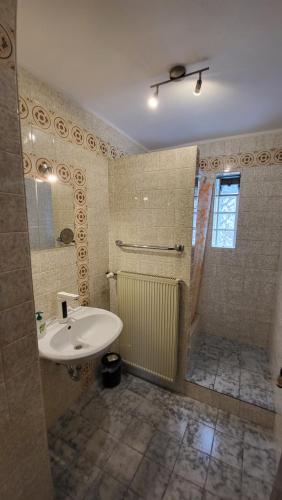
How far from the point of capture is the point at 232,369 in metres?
1.93

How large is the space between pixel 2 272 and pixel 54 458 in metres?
1.43

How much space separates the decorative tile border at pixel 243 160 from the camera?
6.59 ft

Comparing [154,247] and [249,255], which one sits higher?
[154,247]

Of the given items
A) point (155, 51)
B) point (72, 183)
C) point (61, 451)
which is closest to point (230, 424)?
point (61, 451)

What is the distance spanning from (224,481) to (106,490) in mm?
686

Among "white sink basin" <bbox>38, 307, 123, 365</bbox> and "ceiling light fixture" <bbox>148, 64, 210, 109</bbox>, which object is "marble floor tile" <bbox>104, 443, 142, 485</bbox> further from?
"ceiling light fixture" <bbox>148, 64, 210, 109</bbox>

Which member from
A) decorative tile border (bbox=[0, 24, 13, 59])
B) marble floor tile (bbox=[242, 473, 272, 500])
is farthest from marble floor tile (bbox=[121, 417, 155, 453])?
decorative tile border (bbox=[0, 24, 13, 59])

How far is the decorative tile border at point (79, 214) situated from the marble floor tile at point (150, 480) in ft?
3.70

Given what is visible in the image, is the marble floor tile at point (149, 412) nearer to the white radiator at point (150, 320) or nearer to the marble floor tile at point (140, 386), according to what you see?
the marble floor tile at point (140, 386)

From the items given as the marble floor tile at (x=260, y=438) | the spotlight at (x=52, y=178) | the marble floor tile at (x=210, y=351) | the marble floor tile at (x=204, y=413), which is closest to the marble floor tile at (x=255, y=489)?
the marble floor tile at (x=260, y=438)

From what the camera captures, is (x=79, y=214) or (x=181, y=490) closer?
(x=181, y=490)

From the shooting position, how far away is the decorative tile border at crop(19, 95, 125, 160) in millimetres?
1195

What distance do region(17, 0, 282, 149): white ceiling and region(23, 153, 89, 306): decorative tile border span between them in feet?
1.65

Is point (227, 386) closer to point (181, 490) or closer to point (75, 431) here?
point (181, 490)
